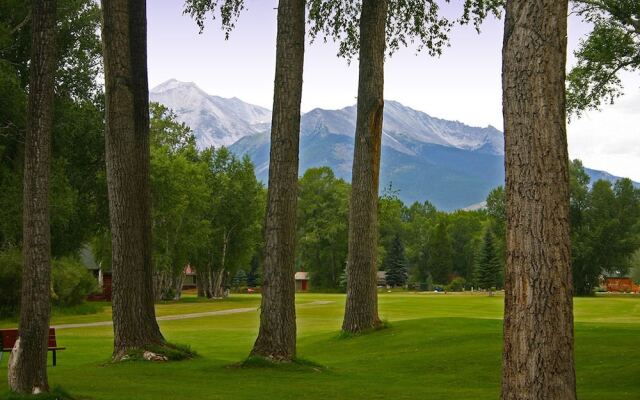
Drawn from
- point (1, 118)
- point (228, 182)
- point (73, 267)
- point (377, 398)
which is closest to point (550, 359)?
point (377, 398)

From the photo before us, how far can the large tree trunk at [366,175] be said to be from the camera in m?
21.0

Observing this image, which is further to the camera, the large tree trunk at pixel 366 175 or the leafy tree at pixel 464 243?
the leafy tree at pixel 464 243

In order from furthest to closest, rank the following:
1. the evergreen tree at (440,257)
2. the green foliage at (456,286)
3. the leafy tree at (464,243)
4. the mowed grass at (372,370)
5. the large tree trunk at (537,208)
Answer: the leafy tree at (464,243) < the evergreen tree at (440,257) < the green foliage at (456,286) < the mowed grass at (372,370) < the large tree trunk at (537,208)

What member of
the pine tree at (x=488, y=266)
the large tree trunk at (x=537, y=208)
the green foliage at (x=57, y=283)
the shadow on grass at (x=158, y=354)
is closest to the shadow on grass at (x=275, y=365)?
the shadow on grass at (x=158, y=354)

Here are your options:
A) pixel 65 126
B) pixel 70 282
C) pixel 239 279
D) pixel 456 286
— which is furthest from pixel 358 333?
pixel 239 279

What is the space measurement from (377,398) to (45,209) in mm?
5076

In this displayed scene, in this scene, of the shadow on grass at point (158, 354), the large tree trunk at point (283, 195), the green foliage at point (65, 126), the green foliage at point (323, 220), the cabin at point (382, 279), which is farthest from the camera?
the cabin at point (382, 279)

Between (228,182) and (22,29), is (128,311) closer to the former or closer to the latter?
(22,29)

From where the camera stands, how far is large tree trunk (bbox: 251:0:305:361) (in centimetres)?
1467

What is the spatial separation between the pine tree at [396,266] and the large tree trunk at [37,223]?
4064 inches

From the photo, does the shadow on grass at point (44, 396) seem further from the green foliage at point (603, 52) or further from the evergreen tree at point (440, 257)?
the evergreen tree at point (440, 257)

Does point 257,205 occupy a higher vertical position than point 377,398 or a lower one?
higher

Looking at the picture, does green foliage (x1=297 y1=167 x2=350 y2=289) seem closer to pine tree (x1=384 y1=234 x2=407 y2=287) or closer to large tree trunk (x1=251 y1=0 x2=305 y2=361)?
pine tree (x1=384 y1=234 x2=407 y2=287)

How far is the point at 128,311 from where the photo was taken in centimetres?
1598
